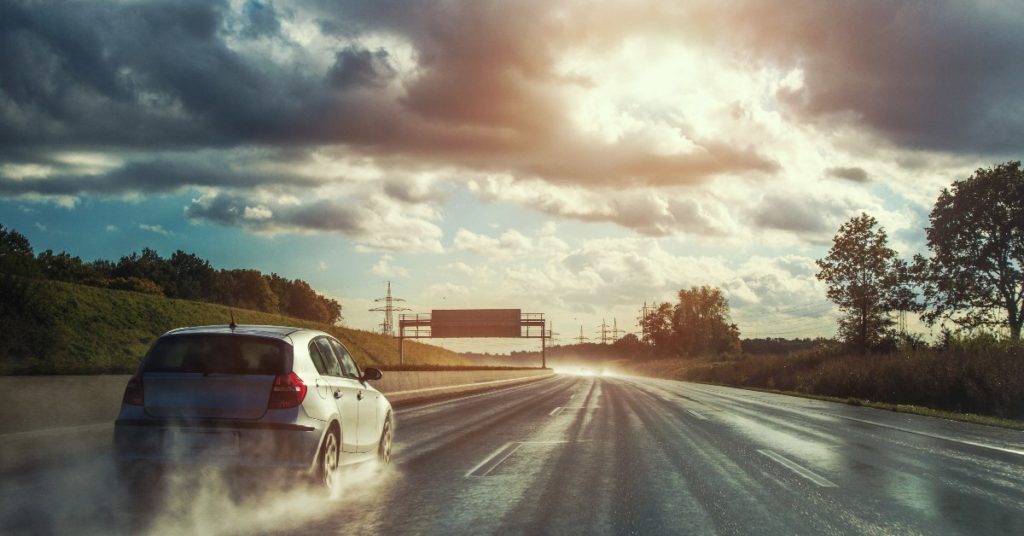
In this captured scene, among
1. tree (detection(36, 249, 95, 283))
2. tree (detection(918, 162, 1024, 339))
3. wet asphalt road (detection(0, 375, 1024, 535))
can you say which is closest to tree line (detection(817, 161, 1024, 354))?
tree (detection(918, 162, 1024, 339))

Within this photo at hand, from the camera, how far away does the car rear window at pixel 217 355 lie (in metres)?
7.14

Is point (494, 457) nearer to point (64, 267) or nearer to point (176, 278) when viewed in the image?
point (64, 267)

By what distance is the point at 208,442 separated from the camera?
680 cm

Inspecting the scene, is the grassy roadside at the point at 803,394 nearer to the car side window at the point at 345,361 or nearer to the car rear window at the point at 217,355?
the car side window at the point at 345,361

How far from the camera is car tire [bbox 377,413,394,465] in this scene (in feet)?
31.2

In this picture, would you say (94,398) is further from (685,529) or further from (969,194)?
(969,194)

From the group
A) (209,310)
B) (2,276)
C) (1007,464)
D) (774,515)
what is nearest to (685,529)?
(774,515)

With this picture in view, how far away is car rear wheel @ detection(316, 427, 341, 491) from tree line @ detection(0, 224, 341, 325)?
2031 inches

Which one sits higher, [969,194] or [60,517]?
[969,194]

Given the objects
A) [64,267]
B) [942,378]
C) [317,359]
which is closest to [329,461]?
[317,359]

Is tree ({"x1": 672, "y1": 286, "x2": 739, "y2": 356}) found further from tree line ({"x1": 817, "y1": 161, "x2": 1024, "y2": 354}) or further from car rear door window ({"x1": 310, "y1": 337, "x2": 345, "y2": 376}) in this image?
car rear door window ({"x1": 310, "y1": 337, "x2": 345, "y2": 376})

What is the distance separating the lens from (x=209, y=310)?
55.1m

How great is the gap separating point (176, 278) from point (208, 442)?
90258 mm

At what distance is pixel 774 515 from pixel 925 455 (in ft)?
20.6
